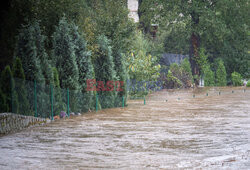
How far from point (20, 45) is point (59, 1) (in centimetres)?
370

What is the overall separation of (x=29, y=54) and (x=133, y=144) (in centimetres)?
798

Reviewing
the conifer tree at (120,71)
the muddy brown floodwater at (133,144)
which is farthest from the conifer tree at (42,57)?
the conifer tree at (120,71)

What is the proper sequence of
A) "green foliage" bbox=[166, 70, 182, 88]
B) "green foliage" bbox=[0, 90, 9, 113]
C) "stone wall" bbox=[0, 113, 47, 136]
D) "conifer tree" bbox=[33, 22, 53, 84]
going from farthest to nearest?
1. "green foliage" bbox=[166, 70, 182, 88]
2. "conifer tree" bbox=[33, 22, 53, 84]
3. "green foliage" bbox=[0, 90, 9, 113]
4. "stone wall" bbox=[0, 113, 47, 136]

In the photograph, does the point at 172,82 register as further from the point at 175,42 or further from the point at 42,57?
the point at 42,57

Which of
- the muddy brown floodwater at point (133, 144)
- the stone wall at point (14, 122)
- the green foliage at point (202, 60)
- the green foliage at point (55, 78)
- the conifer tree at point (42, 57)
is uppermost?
the green foliage at point (202, 60)

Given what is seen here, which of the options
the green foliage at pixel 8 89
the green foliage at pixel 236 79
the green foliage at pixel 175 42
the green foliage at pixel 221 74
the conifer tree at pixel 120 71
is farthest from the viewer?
the green foliage at pixel 175 42

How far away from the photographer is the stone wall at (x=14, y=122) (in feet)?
45.2

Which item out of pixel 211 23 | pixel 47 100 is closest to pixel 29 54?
pixel 47 100

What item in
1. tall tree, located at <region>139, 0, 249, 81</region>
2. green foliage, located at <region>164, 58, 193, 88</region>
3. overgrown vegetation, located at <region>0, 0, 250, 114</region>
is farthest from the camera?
tall tree, located at <region>139, 0, 249, 81</region>

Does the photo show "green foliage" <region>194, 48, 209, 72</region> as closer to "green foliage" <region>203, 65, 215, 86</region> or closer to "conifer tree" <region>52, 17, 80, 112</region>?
"green foliage" <region>203, 65, 215, 86</region>

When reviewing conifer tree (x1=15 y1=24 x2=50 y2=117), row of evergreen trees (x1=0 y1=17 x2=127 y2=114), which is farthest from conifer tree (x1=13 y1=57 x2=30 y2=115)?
conifer tree (x1=15 y1=24 x2=50 y2=117)

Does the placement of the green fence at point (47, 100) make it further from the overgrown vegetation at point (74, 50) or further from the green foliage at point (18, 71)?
the green foliage at point (18, 71)

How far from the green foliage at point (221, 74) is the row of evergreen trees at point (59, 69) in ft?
68.9

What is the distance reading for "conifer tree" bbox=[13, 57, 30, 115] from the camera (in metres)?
15.9
